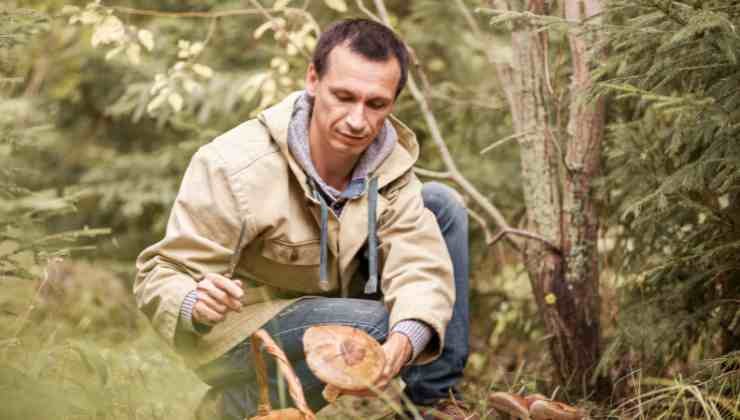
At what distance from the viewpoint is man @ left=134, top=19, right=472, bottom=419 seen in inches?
99.0

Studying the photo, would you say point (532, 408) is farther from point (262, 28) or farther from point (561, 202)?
point (262, 28)

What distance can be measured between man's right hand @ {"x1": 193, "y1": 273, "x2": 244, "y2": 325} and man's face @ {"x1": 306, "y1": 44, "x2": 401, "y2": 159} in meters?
0.69

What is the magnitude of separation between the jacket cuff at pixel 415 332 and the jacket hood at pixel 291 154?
510 millimetres

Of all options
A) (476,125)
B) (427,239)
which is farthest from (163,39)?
(427,239)

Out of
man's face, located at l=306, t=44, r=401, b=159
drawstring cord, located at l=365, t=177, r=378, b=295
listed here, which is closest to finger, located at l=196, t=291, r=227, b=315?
drawstring cord, located at l=365, t=177, r=378, b=295

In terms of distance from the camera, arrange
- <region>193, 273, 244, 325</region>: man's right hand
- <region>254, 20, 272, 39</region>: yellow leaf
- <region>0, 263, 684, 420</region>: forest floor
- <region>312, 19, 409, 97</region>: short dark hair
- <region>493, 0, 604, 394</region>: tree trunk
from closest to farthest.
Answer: <region>0, 263, 684, 420</region>: forest floor < <region>193, 273, 244, 325</region>: man's right hand < <region>312, 19, 409, 97</region>: short dark hair < <region>493, 0, 604, 394</region>: tree trunk < <region>254, 20, 272, 39</region>: yellow leaf

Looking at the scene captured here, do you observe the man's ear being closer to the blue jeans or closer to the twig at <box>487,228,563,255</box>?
the blue jeans

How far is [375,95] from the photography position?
105 inches

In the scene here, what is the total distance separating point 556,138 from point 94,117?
4.65 meters

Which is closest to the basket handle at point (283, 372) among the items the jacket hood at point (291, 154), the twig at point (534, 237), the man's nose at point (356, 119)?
the jacket hood at point (291, 154)

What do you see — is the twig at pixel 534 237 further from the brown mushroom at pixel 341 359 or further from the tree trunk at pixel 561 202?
the brown mushroom at pixel 341 359

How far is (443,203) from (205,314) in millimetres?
975

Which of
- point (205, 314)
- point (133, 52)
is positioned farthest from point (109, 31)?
point (205, 314)

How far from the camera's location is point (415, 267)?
262 cm
